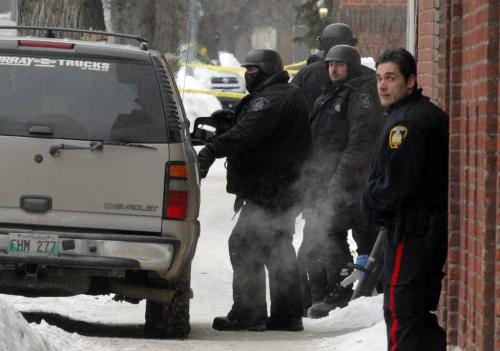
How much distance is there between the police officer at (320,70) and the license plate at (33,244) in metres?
3.67

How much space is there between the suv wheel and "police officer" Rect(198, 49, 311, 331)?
67 centimetres

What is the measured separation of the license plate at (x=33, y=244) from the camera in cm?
871

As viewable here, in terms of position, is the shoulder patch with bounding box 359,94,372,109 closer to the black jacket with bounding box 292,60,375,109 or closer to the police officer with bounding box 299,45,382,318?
the police officer with bounding box 299,45,382,318

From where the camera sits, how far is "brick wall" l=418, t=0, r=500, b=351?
622cm

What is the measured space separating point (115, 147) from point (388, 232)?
98.7 inches

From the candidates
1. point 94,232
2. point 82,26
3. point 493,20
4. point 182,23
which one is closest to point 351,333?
point 94,232

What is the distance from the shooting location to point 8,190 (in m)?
8.70

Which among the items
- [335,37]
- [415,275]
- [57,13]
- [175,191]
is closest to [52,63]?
[175,191]

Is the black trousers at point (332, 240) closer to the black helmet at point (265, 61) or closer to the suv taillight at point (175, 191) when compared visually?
the black helmet at point (265, 61)

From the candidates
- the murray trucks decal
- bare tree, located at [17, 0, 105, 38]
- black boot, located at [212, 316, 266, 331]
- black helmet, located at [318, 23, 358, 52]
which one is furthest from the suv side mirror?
bare tree, located at [17, 0, 105, 38]

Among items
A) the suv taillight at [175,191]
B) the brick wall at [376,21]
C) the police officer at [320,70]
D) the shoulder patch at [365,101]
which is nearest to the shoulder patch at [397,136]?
the suv taillight at [175,191]

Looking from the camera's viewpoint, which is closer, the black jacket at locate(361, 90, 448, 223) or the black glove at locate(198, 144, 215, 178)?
the black jacket at locate(361, 90, 448, 223)

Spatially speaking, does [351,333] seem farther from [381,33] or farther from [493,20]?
[381,33]

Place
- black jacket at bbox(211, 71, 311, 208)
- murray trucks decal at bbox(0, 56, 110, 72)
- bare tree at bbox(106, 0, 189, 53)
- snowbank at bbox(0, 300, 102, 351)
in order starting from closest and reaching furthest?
1. snowbank at bbox(0, 300, 102, 351)
2. murray trucks decal at bbox(0, 56, 110, 72)
3. black jacket at bbox(211, 71, 311, 208)
4. bare tree at bbox(106, 0, 189, 53)
